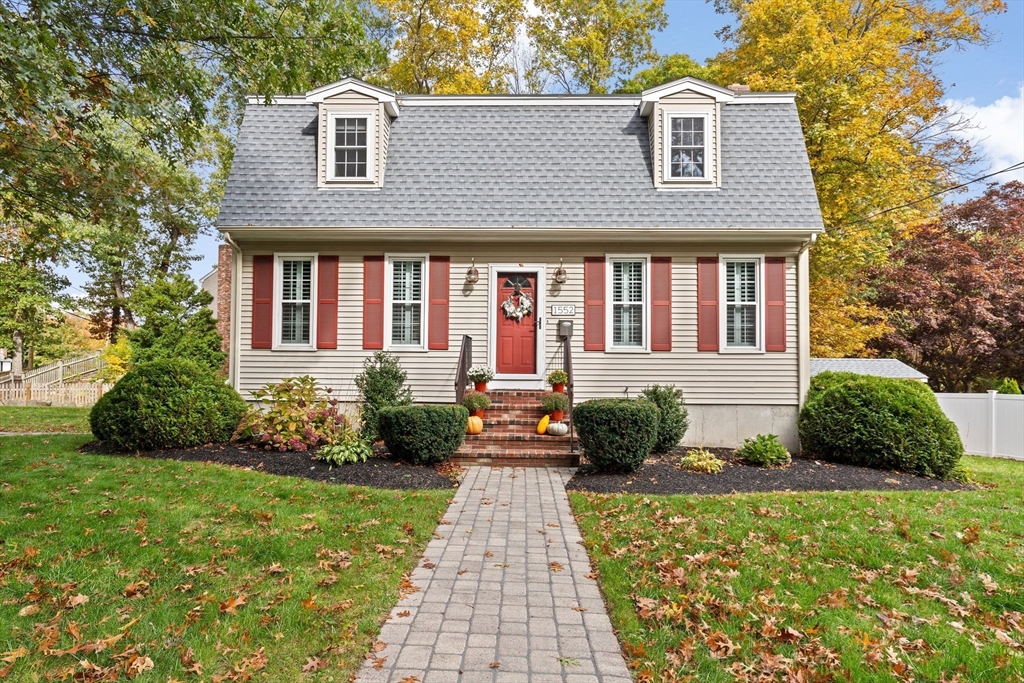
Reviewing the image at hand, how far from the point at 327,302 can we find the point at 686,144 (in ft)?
24.5

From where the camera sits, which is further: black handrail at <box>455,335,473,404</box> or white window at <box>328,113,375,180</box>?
white window at <box>328,113,375,180</box>

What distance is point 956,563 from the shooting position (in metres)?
4.68

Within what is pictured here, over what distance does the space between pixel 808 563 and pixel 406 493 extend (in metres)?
4.20

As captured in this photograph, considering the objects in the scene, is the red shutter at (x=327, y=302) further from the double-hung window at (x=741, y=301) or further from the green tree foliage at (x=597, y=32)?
the green tree foliage at (x=597, y=32)

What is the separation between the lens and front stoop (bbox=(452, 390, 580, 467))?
8914 mm

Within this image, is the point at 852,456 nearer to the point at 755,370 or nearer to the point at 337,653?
the point at 755,370

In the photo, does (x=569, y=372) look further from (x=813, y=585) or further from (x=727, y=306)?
(x=813, y=585)

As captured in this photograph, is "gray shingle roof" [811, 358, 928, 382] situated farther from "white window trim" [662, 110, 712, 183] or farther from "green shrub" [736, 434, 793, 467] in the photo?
"white window trim" [662, 110, 712, 183]

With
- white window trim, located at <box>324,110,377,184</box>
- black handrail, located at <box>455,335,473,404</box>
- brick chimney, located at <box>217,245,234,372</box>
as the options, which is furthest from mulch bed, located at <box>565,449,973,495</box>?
brick chimney, located at <box>217,245,234,372</box>

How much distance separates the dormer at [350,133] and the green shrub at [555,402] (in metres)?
5.29

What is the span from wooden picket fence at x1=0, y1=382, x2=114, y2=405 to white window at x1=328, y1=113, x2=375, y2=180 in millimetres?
12832

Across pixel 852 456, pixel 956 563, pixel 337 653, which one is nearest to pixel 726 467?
pixel 852 456

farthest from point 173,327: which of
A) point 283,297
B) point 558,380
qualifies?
point 558,380

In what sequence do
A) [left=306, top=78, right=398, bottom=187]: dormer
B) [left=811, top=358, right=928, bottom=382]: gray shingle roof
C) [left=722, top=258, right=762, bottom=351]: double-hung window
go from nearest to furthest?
[left=722, top=258, right=762, bottom=351]: double-hung window < [left=306, top=78, right=398, bottom=187]: dormer < [left=811, top=358, right=928, bottom=382]: gray shingle roof
